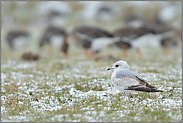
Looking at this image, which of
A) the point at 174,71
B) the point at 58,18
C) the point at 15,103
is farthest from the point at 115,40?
the point at 58,18

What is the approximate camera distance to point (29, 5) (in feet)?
→ 150

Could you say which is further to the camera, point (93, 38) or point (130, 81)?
point (93, 38)

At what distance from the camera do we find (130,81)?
6.38 meters

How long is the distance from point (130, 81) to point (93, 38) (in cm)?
873

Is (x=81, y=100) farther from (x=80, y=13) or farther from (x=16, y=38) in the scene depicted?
(x=80, y=13)

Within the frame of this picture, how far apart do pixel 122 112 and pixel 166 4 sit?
120ft

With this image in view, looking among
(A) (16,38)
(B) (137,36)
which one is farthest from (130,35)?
(A) (16,38)

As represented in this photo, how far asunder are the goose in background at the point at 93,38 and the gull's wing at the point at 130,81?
27.3ft

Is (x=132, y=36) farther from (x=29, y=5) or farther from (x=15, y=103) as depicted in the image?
(x=29, y=5)

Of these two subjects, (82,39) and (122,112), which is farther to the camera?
(82,39)

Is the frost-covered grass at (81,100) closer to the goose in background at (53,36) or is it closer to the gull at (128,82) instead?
the gull at (128,82)

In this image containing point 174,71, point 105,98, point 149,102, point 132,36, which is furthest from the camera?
point 132,36

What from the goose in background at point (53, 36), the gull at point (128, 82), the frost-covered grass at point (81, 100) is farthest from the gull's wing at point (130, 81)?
the goose in background at point (53, 36)

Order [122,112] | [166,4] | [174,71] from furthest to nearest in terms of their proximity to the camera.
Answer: [166,4] → [174,71] → [122,112]
